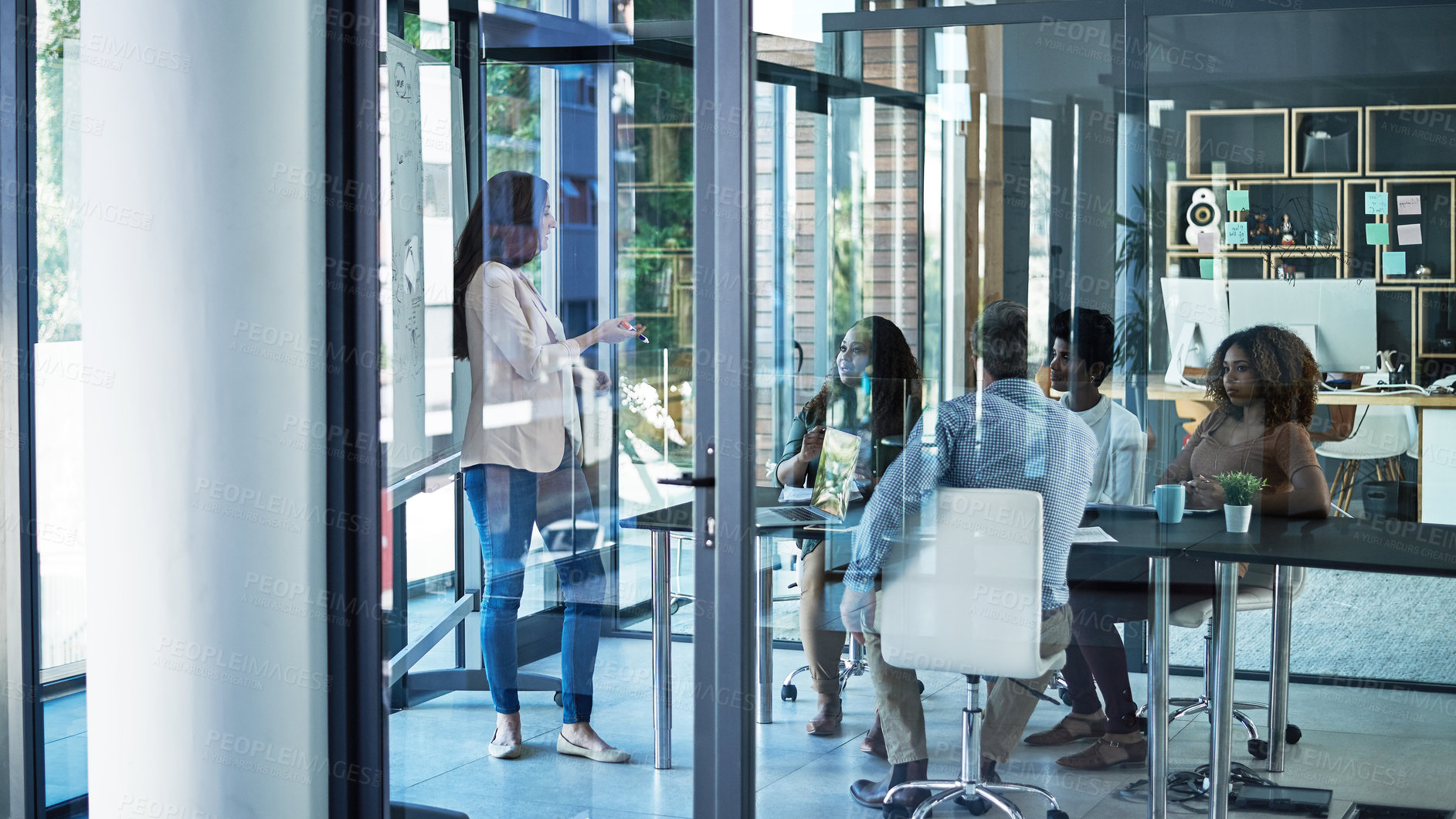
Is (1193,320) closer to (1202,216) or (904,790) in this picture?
(1202,216)

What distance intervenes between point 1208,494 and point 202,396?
7.44ft

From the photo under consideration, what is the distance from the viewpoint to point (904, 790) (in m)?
2.64

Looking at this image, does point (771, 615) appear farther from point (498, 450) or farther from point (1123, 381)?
point (1123, 381)

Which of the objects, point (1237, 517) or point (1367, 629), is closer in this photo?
point (1237, 517)

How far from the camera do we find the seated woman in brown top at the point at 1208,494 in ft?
8.78

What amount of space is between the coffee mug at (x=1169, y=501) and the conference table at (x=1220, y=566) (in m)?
0.02

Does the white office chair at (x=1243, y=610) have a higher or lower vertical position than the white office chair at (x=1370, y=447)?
lower

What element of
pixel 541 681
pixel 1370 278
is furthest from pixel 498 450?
pixel 1370 278

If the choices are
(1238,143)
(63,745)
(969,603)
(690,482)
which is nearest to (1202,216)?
(1238,143)

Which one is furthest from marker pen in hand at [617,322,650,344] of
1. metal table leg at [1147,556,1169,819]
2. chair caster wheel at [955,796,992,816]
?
metal table leg at [1147,556,1169,819]

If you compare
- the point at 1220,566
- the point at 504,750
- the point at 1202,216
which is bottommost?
the point at 504,750

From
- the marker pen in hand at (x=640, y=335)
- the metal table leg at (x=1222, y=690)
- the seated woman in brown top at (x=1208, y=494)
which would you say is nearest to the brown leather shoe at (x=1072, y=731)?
the seated woman in brown top at (x=1208, y=494)

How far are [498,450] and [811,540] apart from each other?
26.6 inches

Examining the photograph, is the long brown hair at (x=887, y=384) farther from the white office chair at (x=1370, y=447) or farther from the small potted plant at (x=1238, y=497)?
the white office chair at (x=1370, y=447)
